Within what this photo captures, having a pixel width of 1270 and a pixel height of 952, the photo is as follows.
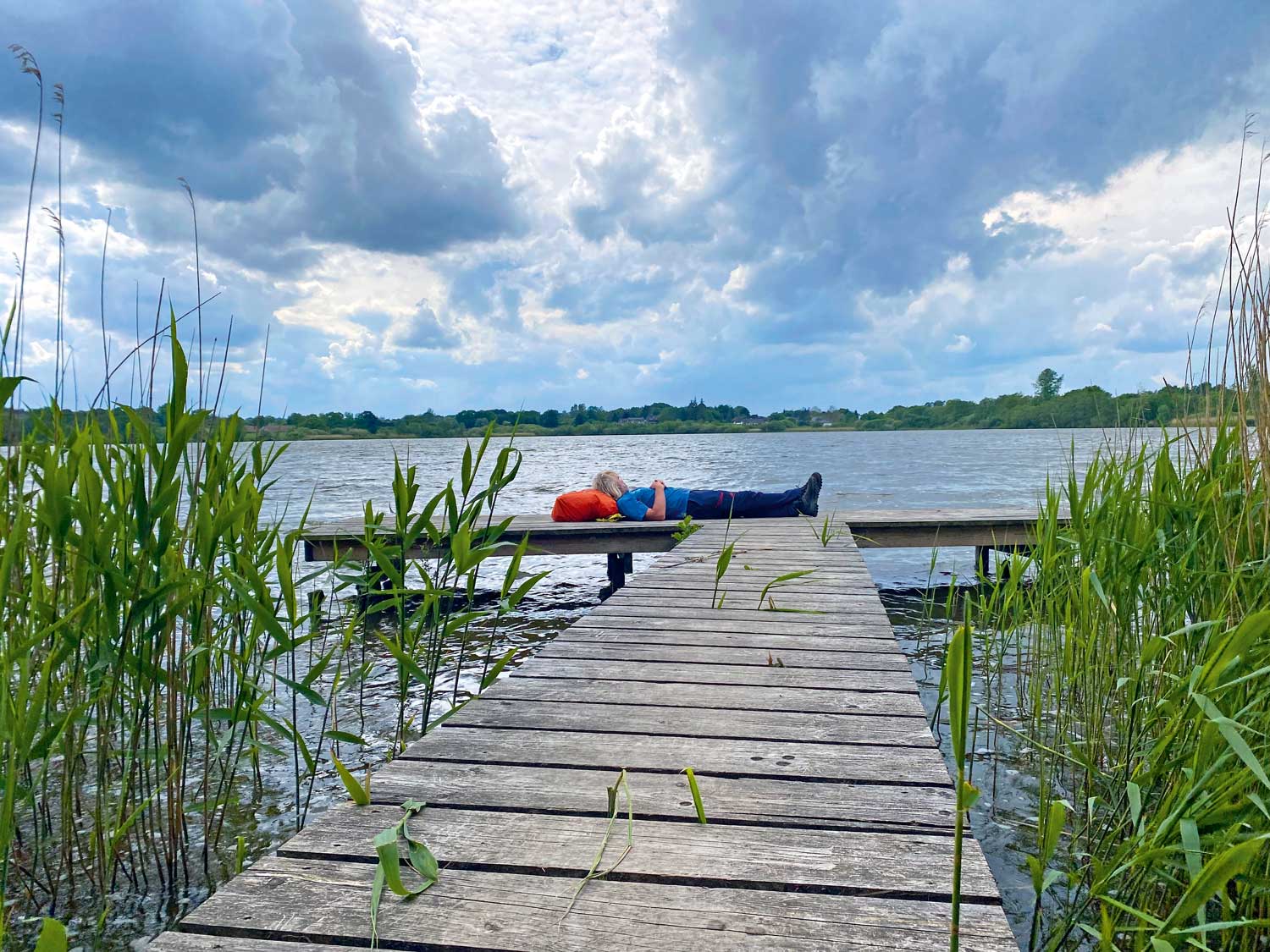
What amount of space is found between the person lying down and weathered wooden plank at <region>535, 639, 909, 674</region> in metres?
4.95

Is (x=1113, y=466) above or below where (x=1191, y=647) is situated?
above

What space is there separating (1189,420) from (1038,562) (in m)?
0.97

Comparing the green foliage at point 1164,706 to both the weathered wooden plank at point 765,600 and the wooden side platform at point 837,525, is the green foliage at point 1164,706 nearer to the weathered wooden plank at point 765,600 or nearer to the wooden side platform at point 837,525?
the weathered wooden plank at point 765,600

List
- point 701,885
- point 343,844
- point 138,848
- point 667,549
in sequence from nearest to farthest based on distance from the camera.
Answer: point 701,885, point 343,844, point 138,848, point 667,549

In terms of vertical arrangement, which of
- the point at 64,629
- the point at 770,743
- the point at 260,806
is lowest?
the point at 260,806

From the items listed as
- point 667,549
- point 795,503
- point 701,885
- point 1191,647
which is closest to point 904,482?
point 795,503

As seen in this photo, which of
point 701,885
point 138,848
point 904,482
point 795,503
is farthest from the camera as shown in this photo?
point 904,482

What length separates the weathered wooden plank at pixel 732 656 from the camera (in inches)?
114

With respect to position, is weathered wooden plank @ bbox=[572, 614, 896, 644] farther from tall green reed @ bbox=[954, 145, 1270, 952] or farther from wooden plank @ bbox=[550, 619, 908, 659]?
tall green reed @ bbox=[954, 145, 1270, 952]

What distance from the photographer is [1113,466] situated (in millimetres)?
3271

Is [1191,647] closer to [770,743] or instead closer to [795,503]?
[770,743]

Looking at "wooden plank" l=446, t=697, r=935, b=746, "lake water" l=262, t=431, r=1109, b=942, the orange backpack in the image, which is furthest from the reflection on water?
the orange backpack

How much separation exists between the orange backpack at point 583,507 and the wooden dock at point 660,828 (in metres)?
5.22

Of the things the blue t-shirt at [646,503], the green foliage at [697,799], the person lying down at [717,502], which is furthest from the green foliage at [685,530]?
the green foliage at [697,799]
